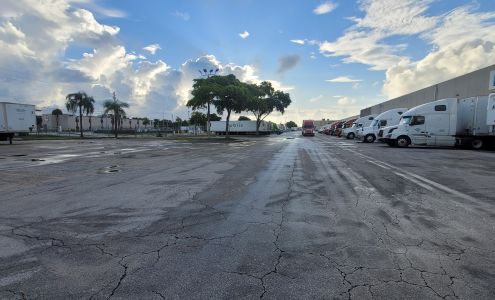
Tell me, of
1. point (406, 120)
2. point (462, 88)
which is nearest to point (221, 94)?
point (406, 120)

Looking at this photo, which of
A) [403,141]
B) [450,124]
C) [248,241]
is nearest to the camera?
[248,241]

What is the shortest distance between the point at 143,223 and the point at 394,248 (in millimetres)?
3868

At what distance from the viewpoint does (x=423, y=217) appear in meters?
6.15

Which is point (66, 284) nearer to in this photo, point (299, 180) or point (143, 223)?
point (143, 223)

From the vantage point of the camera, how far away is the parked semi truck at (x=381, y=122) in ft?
117

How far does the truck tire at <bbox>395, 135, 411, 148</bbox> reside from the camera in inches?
1046

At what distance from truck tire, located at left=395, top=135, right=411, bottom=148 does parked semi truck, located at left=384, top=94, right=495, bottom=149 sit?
0.69 feet

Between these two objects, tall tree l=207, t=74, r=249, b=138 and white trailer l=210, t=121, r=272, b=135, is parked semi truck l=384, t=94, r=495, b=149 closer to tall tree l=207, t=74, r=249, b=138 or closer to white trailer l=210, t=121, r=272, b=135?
tall tree l=207, t=74, r=249, b=138

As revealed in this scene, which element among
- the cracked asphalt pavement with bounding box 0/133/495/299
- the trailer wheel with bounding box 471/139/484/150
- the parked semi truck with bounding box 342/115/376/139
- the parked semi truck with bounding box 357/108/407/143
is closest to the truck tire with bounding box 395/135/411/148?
the trailer wheel with bounding box 471/139/484/150

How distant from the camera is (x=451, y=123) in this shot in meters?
24.5

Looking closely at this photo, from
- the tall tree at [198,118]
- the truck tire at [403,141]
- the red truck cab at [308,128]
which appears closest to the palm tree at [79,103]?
the red truck cab at [308,128]

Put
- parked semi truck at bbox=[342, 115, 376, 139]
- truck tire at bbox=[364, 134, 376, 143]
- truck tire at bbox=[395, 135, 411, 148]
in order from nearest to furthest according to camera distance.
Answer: truck tire at bbox=[395, 135, 411, 148] < truck tire at bbox=[364, 134, 376, 143] < parked semi truck at bbox=[342, 115, 376, 139]

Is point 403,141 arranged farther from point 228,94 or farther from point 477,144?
point 228,94

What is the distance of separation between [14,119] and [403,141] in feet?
117
